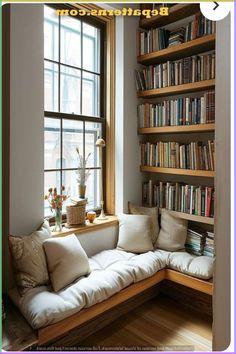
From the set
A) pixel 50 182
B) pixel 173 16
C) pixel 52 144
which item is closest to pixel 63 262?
pixel 50 182

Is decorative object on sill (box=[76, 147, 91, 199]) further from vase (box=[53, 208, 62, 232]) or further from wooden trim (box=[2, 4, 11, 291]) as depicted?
wooden trim (box=[2, 4, 11, 291])

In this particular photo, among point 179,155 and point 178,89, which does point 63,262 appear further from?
point 178,89

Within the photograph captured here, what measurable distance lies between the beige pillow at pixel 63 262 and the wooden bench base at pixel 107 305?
231 mm

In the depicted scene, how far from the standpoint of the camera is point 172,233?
254 cm

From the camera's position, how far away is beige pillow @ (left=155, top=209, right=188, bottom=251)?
8.24ft

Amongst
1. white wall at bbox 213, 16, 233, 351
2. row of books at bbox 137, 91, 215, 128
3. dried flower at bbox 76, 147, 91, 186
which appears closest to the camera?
white wall at bbox 213, 16, 233, 351

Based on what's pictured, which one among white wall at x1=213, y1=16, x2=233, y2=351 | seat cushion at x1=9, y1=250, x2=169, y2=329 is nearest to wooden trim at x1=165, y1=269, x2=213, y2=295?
seat cushion at x1=9, y1=250, x2=169, y2=329

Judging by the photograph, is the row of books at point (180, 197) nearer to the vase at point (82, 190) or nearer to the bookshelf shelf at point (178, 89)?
the vase at point (82, 190)

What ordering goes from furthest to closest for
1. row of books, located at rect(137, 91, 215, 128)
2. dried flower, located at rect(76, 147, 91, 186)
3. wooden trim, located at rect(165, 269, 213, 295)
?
1. dried flower, located at rect(76, 147, 91, 186)
2. row of books, located at rect(137, 91, 215, 128)
3. wooden trim, located at rect(165, 269, 213, 295)

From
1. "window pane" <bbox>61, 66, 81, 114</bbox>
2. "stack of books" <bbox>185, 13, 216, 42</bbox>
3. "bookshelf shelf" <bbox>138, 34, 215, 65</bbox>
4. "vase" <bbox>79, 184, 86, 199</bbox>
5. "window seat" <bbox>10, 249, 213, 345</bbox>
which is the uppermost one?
"stack of books" <bbox>185, 13, 216, 42</bbox>

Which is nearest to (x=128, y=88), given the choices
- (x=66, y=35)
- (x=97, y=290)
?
(x=66, y=35)

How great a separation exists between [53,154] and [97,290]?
127 centimetres

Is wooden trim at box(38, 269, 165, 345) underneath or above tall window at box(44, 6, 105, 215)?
underneath

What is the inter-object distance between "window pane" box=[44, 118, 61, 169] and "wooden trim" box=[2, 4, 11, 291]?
1.64 ft
